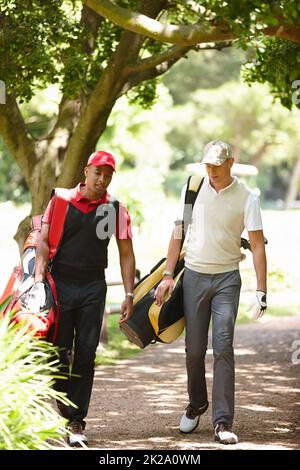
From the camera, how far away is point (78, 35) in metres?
11.7

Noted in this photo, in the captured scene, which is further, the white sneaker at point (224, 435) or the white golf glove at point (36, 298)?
the white sneaker at point (224, 435)

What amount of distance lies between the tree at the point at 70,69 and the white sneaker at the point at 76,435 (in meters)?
3.54

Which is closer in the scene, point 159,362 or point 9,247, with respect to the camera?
point 159,362

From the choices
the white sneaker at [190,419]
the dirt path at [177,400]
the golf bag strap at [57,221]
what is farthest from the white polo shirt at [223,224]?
the dirt path at [177,400]

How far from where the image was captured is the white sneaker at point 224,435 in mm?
7715

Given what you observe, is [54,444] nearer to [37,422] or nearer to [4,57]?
[37,422]

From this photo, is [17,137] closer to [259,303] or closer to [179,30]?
[179,30]

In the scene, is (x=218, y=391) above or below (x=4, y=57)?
below

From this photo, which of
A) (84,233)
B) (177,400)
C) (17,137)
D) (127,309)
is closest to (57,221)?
(84,233)

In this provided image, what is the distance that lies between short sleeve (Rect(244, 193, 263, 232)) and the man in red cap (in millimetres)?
848

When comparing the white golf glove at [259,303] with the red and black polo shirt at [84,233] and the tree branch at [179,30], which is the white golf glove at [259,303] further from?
the tree branch at [179,30]

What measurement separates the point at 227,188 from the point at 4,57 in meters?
4.34

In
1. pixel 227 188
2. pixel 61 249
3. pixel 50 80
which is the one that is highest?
pixel 50 80
